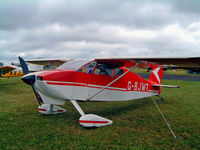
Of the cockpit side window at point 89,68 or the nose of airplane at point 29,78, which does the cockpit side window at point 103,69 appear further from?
the nose of airplane at point 29,78

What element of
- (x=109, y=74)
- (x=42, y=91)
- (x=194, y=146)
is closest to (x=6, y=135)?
(x=42, y=91)

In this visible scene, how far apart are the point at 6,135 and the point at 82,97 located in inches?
84.5

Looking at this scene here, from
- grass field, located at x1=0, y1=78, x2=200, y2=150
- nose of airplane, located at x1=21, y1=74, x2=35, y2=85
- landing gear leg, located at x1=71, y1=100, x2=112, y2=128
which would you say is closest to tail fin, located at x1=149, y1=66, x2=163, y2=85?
grass field, located at x1=0, y1=78, x2=200, y2=150

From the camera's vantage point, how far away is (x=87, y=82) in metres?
4.78

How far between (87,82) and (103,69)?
32.2 inches

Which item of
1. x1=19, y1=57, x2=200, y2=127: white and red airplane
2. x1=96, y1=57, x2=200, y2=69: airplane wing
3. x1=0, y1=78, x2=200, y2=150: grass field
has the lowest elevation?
x1=0, y1=78, x2=200, y2=150: grass field

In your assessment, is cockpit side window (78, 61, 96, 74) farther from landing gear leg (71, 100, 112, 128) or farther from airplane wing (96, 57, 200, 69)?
landing gear leg (71, 100, 112, 128)

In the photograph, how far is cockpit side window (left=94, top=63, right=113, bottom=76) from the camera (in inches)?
201

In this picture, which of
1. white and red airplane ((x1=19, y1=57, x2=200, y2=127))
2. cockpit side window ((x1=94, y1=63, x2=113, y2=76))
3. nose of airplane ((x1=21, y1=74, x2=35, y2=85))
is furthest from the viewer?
cockpit side window ((x1=94, y1=63, x2=113, y2=76))

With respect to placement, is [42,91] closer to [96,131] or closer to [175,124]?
A: [96,131]

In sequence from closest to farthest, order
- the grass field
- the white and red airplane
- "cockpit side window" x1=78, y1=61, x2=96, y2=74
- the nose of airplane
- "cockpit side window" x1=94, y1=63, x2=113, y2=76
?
the grass field → the nose of airplane → the white and red airplane → "cockpit side window" x1=78, y1=61, x2=96, y2=74 → "cockpit side window" x1=94, y1=63, x2=113, y2=76

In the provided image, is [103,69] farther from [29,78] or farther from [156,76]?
[156,76]

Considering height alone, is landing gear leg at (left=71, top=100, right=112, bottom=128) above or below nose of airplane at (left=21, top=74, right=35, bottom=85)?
below

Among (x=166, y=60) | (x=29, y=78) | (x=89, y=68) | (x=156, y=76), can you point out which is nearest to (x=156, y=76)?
(x=156, y=76)
